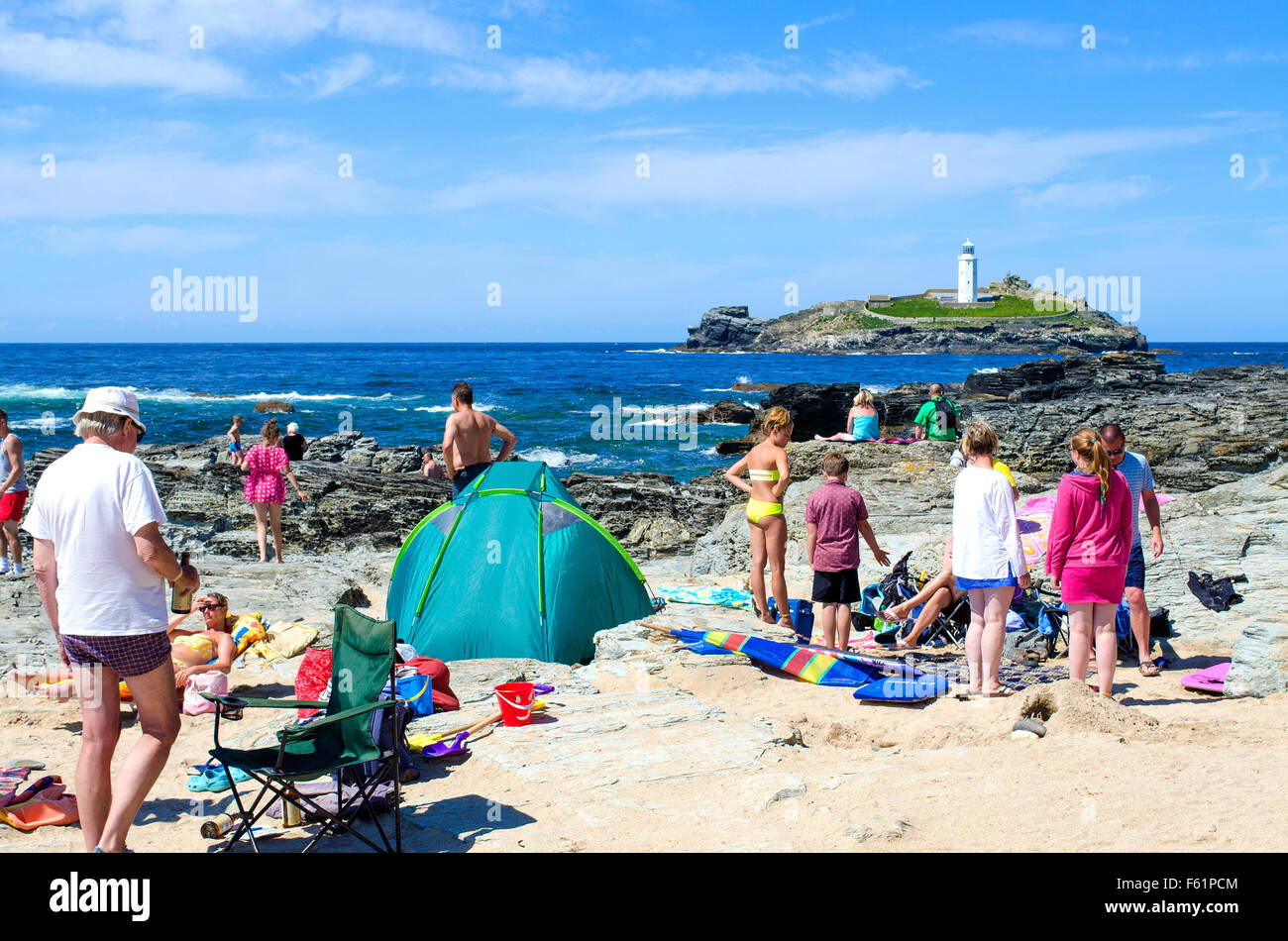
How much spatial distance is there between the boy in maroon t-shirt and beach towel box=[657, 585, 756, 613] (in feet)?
4.96

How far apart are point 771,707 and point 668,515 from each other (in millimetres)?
8917

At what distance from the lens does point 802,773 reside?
488 cm

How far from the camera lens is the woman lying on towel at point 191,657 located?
6.50 m

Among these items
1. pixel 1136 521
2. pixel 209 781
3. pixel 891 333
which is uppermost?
pixel 891 333

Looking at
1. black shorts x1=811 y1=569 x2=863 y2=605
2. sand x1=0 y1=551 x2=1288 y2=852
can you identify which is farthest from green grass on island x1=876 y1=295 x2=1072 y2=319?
sand x1=0 y1=551 x2=1288 y2=852

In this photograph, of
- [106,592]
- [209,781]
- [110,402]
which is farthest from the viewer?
[209,781]

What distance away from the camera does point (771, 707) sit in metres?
6.17

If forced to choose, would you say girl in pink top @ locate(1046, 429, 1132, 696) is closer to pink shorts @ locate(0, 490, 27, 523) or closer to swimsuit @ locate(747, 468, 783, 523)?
swimsuit @ locate(747, 468, 783, 523)

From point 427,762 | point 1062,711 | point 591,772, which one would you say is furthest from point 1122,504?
point 427,762

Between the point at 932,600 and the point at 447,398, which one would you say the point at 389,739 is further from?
the point at 447,398

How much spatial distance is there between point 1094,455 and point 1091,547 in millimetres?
556

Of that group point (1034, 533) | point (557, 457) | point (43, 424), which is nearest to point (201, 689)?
point (1034, 533)

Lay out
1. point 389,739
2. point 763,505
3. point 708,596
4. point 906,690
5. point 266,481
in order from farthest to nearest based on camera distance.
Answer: point 266,481 → point 708,596 → point 763,505 → point 906,690 → point 389,739
